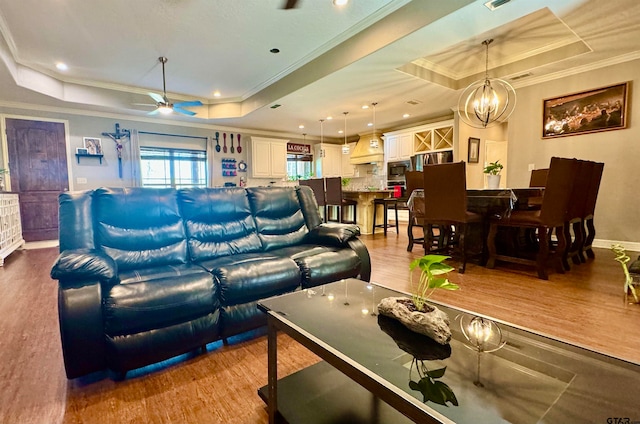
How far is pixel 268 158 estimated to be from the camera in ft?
26.6

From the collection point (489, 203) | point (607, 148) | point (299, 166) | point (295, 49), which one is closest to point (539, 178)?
→ point (607, 148)

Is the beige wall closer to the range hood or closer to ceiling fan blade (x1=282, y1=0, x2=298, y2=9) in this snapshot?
the range hood

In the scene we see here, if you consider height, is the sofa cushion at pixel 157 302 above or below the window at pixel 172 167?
below

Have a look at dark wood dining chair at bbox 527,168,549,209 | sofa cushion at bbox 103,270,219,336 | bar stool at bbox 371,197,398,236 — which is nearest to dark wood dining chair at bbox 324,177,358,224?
bar stool at bbox 371,197,398,236

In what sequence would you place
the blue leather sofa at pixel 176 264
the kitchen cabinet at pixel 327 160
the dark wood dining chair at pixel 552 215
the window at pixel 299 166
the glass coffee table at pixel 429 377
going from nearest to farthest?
the glass coffee table at pixel 429 377, the blue leather sofa at pixel 176 264, the dark wood dining chair at pixel 552 215, the window at pixel 299 166, the kitchen cabinet at pixel 327 160

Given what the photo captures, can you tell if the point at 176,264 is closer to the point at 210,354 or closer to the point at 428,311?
the point at 210,354

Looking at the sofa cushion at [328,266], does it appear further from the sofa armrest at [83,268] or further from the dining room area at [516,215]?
the dining room area at [516,215]

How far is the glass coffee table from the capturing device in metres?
0.74

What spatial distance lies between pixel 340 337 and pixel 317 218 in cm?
192

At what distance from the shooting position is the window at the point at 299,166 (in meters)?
9.07

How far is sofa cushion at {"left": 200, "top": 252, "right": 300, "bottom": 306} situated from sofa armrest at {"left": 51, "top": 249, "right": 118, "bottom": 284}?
1.74 feet

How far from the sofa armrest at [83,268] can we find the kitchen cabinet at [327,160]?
7.96 meters

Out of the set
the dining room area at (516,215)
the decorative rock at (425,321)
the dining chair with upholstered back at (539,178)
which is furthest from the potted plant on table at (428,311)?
the dining chair with upholstered back at (539,178)

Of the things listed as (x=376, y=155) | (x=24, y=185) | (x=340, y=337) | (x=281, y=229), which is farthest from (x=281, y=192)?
(x=376, y=155)
